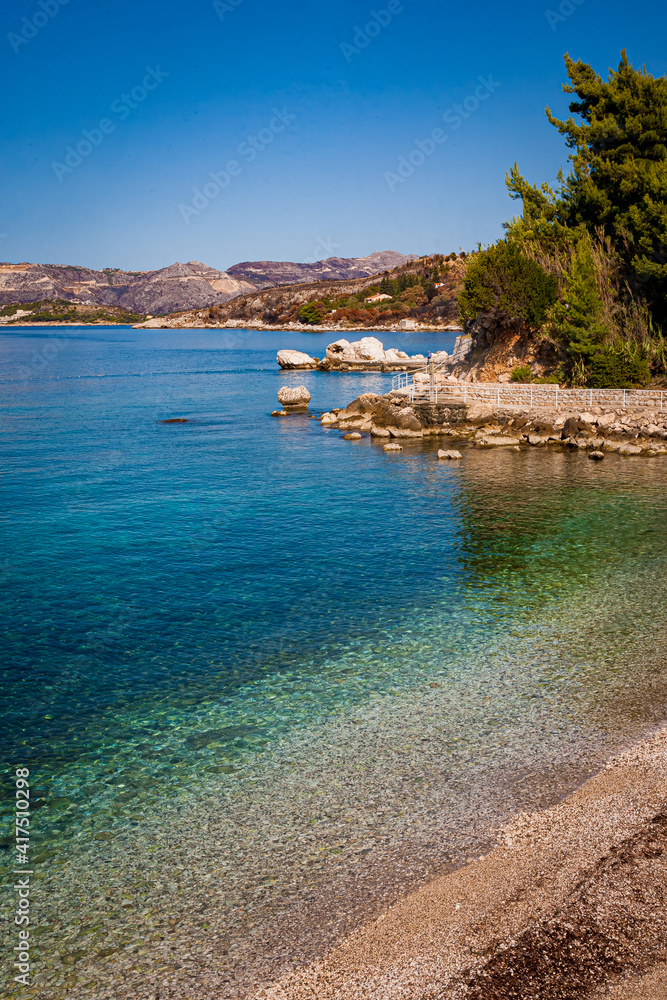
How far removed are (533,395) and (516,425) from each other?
3640mm

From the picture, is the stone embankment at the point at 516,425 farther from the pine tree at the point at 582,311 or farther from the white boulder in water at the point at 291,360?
the white boulder in water at the point at 291,360

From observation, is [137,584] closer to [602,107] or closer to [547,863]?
[547,863]

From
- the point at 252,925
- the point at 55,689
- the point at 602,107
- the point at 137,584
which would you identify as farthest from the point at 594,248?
the point at 252,925

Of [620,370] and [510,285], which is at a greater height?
[510,285]

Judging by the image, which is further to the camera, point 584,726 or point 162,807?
point 584,726

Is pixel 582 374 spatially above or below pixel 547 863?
above

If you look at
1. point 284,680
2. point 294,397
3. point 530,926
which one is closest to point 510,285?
point 294,397

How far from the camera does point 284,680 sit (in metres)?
13.9

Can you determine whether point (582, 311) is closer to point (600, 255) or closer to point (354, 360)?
point (600, 255)

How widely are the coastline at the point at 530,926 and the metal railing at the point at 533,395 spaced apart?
1292 inches

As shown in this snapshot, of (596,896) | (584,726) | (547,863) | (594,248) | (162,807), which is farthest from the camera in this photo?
(594,248)

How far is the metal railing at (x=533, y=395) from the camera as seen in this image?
38.1 m

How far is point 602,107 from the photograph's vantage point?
4431 centimetres

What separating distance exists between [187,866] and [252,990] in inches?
86.0
